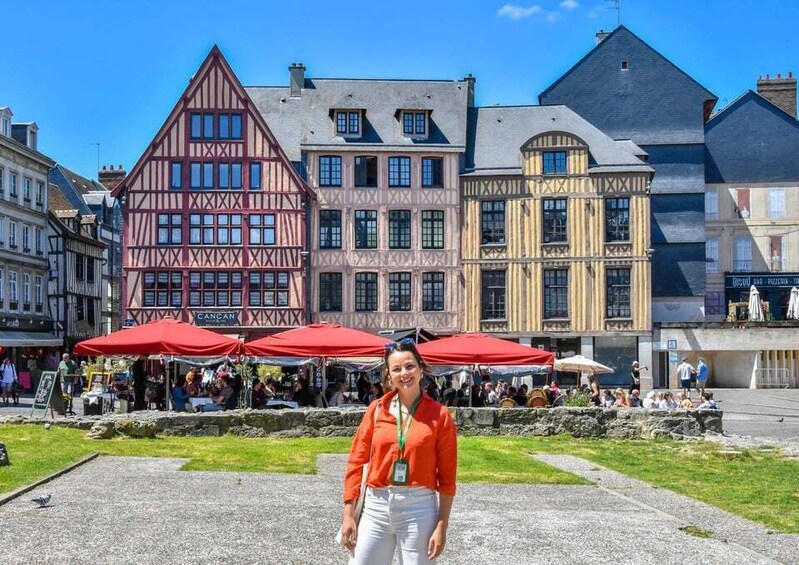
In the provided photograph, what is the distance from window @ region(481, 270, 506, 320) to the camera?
131 feet

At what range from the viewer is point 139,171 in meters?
39.0

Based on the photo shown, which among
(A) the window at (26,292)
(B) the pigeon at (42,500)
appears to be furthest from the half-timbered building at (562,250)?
(B) the pigeon at (42,500)

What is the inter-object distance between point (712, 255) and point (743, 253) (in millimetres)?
1411

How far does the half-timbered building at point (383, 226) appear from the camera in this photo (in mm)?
40031

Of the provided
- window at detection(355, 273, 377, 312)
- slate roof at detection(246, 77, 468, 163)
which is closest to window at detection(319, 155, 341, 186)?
slate roof at detection(246, 77, 468, 163)

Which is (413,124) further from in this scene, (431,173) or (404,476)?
(404,476)

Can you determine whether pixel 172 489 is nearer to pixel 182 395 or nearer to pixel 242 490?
pixel 242 490

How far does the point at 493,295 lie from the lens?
132 ft

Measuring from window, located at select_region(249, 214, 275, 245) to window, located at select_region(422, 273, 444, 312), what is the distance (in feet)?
19.3

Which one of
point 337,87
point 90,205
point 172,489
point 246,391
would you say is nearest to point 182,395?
point 246,391

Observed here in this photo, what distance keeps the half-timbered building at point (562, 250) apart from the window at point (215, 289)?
8.49 metres

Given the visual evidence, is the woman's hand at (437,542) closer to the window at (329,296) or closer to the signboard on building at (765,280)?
the window at (329,296)

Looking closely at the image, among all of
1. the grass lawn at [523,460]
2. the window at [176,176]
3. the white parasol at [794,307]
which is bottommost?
the grass lawn at [523,460]

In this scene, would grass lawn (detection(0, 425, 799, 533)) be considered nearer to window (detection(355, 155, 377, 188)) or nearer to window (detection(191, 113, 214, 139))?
window (detection(355, 155, 377, 188))
